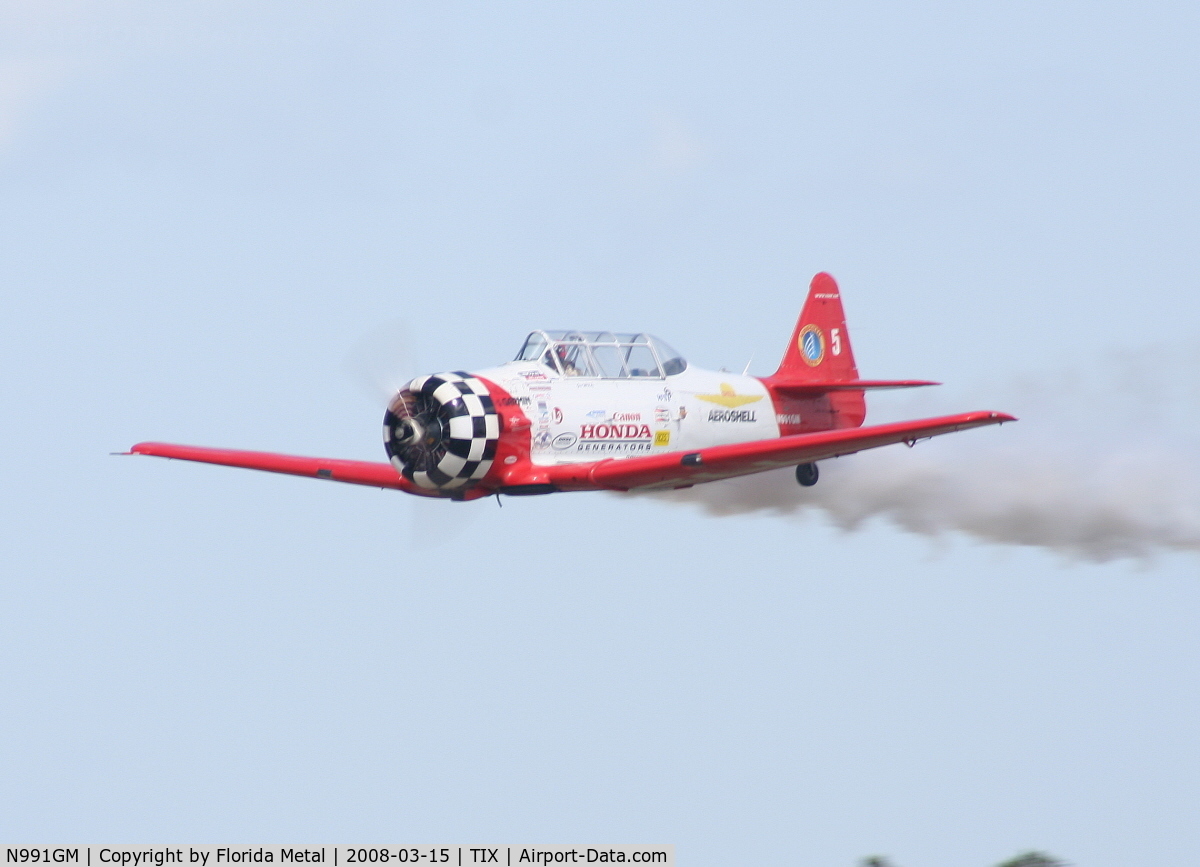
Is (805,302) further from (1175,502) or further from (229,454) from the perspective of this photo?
(229,454)

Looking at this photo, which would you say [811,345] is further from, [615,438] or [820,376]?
[615,438]

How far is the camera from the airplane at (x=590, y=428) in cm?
2217

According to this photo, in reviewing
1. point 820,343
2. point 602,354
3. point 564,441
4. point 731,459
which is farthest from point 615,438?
point 820,343

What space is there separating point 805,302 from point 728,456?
234 inches

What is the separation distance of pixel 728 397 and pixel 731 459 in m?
2.90

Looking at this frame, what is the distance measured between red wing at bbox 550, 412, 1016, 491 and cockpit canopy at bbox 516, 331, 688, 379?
1.21 metres

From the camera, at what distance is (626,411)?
2358 cm

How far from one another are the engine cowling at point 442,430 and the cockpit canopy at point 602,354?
119 cm

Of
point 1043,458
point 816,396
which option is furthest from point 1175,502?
point 816,396

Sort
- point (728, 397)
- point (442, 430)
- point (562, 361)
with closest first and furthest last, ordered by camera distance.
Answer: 1. point (442, 430)
2. point (562, 361)
3. point (728, 397)

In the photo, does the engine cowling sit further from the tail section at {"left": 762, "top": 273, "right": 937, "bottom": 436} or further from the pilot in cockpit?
the tail section at {"left": 762, "top": 273, "right": 937, "bottom": 436}

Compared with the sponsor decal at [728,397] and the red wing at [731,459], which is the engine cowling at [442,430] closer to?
the red wing at [731,459]

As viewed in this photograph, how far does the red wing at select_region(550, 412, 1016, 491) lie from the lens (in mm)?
21672

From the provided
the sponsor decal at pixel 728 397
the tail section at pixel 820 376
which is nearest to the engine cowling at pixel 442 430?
the sponsor decal at pixel 728 397
